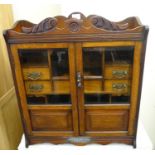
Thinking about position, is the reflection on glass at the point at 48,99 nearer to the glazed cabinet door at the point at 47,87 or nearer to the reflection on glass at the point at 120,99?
the glazed cabinet door at the point at 47,87

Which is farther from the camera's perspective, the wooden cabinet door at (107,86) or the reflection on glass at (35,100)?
the reflection on glass at (35,100)

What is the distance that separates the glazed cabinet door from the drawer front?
0.18 m

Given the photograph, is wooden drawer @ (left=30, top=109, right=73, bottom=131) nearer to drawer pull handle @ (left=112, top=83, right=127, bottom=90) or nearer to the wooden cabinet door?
the wooden cabinet door

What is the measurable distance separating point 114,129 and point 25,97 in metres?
0.54

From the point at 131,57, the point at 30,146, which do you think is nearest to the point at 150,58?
the point at 131,57

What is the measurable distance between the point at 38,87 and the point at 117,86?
1.40 feet

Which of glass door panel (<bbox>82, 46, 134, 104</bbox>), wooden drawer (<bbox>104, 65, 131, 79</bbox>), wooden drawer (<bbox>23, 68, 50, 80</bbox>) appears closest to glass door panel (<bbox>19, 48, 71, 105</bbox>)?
wooden drawer (<bbox>23, 68, 50, 80</bbox>)

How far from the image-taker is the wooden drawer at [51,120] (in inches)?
41.2

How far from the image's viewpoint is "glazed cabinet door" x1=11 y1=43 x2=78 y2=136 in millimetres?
921

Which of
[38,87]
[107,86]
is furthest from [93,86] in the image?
[38,87]

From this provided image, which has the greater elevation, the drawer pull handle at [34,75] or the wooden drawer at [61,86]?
the drawer pull handle at [34,75]

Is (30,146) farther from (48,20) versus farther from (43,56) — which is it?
(48,20)

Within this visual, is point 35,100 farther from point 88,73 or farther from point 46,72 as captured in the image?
point 88,73

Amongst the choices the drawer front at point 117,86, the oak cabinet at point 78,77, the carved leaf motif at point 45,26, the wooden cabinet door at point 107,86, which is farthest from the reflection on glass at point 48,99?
the carved leaf motif at point 45,26
